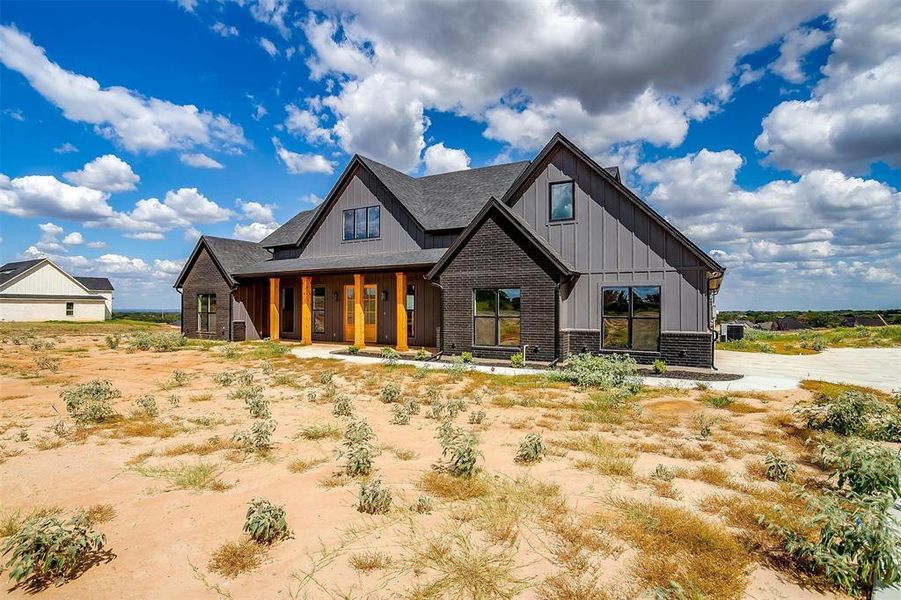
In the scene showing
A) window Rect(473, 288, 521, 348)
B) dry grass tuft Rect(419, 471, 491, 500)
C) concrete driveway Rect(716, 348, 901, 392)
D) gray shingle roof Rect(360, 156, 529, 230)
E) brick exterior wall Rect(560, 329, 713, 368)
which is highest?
gray shingle roof Rect(360, 156, 529, 230)

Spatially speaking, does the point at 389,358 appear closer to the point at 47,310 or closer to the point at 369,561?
the point at 369,561

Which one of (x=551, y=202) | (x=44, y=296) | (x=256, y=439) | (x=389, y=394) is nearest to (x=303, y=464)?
(x=256, y=439)

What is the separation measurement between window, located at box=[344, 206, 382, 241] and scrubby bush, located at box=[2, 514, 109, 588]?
59.1ft

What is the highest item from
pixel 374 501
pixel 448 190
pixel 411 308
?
pixel 448 190

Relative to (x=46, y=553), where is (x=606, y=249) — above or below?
above

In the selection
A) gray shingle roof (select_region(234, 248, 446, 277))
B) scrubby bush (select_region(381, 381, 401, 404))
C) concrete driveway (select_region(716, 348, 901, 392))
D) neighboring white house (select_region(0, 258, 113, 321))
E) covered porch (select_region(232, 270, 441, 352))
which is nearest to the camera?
scrubby bush (select_region(381, 381, 401, 404))

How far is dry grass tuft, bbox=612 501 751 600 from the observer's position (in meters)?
3.21

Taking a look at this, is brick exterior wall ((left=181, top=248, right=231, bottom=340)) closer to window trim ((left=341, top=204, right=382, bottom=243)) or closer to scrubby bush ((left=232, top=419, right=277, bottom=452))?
window trim ((left=341, top=204, right=382, bottom=243))

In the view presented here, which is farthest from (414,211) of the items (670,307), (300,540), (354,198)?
(300,540)

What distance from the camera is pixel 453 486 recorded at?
491cm

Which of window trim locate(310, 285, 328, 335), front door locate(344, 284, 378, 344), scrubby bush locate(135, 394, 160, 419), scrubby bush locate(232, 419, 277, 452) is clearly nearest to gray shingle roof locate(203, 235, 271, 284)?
window trim locate(310, 285, 328, 335)

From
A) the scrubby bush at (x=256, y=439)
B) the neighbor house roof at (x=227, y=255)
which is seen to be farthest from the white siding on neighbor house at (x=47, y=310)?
the scrubby bush at (x=256, y=439)

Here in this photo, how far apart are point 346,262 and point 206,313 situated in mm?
10190

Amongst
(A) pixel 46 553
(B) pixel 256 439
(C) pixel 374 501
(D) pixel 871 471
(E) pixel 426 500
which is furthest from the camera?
(B) pixel 256 439
